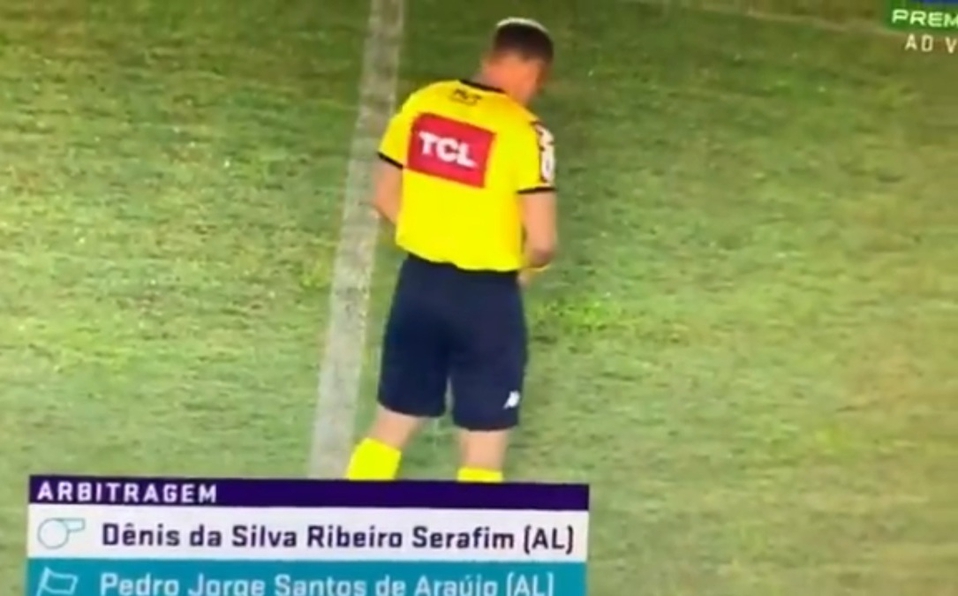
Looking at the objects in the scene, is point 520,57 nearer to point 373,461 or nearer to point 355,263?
point 355,263

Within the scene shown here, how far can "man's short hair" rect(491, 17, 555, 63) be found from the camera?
1.34 metres

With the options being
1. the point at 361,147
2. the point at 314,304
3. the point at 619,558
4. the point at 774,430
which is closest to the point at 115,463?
the point at 314,304

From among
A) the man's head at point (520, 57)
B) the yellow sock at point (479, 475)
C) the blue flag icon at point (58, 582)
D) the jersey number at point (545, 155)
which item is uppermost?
the man's head at point (520, 57)

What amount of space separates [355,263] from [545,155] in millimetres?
183

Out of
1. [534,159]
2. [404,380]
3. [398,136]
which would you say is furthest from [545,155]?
[404,380]

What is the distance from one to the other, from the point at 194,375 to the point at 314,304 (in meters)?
0.11

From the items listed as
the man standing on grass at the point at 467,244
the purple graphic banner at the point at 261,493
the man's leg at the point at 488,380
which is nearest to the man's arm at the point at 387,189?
the man standing on grass at the point at 467,244

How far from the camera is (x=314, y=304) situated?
1.37m

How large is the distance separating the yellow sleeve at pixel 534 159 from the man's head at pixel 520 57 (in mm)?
32

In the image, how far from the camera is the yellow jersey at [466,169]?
1.29 m

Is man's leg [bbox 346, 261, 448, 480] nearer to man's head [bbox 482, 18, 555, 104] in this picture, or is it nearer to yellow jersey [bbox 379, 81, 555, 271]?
yellow jersey [bbox 379, 81, 555, 271]

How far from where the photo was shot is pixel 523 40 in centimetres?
135
